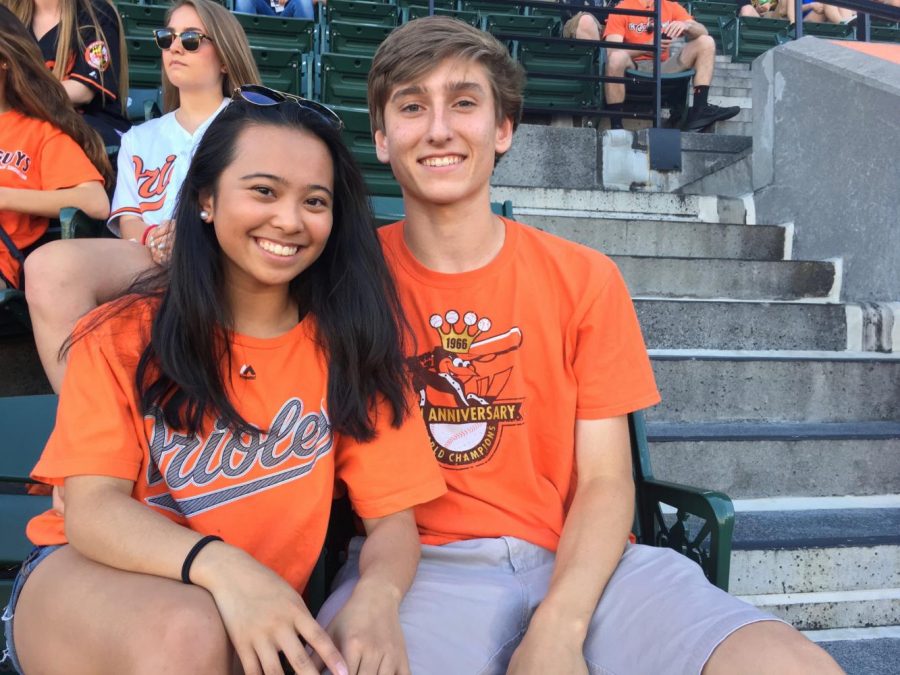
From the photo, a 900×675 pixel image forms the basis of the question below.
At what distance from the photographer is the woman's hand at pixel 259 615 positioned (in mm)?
1122

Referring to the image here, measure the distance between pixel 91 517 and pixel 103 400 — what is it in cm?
20

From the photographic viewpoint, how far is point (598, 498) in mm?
1562

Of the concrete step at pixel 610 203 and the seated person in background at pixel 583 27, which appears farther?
the seated person in background at pixel 583 27

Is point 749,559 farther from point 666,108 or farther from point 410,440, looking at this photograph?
point 666,108

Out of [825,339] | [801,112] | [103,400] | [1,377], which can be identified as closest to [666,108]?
[801,112]

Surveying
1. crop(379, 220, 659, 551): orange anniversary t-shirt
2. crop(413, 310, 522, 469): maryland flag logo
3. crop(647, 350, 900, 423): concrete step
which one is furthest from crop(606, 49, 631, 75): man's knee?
crop(413, 310, 522, 469): maryland flag logo

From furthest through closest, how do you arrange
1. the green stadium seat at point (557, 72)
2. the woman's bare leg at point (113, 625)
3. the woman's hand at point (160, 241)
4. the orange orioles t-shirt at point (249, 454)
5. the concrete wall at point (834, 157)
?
the green stadium seat at point (557, 72) → the concrete wall at point (834, 157) → the woman's hand at point (160, 241) → the orange orioles t-shirt at point (249, 454) → the woman's bare leg at point (113, 625)

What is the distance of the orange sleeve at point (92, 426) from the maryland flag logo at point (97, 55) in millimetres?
2233

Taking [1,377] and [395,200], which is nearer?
[1,377]

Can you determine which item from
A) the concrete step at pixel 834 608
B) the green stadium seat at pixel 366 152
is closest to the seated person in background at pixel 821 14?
the green stadium seat at pixel 366 152

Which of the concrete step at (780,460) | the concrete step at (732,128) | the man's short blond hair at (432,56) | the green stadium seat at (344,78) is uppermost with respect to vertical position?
the green stadium seat at (344,78)

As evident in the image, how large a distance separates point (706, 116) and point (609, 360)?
18.0 feet

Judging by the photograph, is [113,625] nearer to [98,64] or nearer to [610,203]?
[98,64]

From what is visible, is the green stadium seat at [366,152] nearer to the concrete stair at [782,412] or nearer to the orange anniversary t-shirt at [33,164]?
the concrete stair at [782,412]
